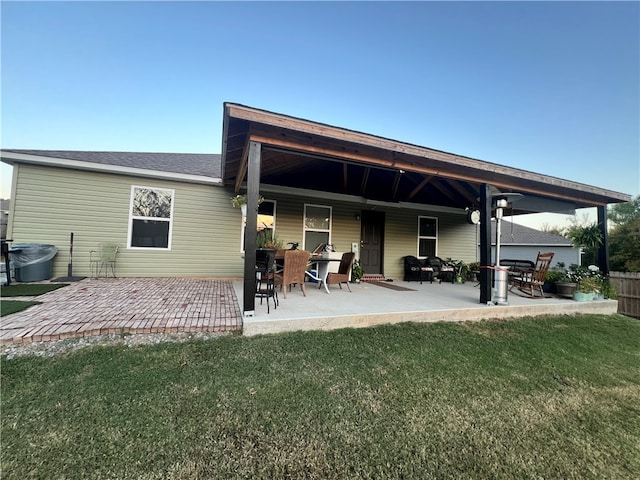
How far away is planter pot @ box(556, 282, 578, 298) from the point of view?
5634 millimetres

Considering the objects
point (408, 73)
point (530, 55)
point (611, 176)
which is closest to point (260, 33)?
point (408, 73)

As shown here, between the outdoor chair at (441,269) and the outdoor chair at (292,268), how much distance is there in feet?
16.3

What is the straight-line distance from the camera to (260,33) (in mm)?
7723

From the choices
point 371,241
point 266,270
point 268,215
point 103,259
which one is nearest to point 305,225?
point 268,215

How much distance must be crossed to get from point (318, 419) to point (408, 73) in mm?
10187

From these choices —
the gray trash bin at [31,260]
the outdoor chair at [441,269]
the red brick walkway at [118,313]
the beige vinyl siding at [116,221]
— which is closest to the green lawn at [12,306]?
the red brick walkway at [118,313]

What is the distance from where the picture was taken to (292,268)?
443 cm

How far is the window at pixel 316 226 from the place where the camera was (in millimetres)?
7574

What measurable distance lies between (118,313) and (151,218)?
3.80 metres

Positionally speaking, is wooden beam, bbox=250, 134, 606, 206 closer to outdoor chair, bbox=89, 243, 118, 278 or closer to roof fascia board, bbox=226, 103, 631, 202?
roof fascia board, bbox=226, 103, 631, 202

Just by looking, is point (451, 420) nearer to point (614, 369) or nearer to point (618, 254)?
point (614, 369)

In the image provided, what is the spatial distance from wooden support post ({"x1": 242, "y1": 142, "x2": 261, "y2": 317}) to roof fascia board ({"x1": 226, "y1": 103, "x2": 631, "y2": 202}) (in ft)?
1.30

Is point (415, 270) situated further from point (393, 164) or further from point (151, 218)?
point (151, 218)

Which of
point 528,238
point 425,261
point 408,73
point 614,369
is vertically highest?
point 408,73
